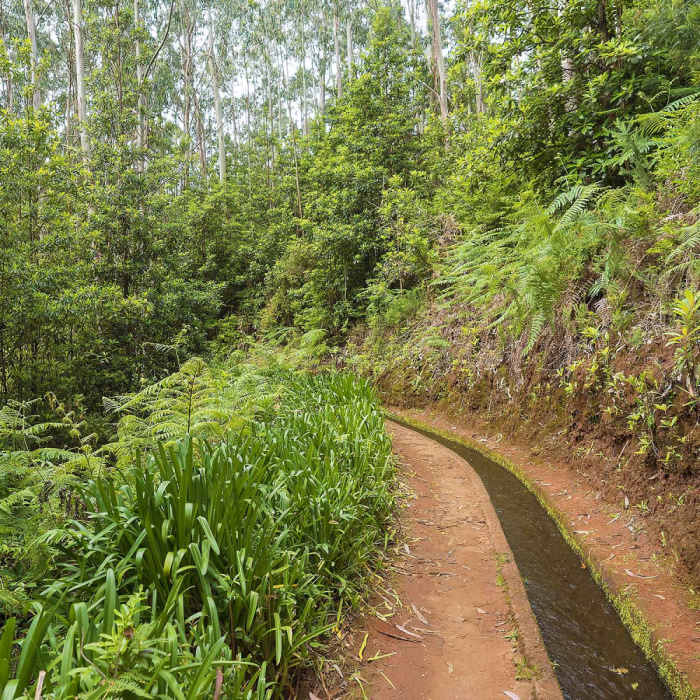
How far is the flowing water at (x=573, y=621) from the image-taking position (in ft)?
7.48

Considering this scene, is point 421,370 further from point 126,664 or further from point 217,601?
point 126,664

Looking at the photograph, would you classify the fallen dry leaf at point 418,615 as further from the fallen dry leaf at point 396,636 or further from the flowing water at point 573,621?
the flowing water at point 573,621

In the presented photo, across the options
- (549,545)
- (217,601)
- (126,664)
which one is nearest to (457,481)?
(549,545)

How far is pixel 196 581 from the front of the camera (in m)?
2.10

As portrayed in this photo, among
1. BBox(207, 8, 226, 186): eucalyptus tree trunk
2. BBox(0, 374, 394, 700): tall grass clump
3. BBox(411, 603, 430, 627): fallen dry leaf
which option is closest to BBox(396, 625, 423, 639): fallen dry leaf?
BBox(411, 603, 430, 627): fallen dry leaf

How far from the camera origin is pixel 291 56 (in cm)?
3006

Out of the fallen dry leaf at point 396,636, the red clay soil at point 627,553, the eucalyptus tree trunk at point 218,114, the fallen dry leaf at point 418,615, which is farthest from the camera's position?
the eucalyptus tree trunk at point 218,114

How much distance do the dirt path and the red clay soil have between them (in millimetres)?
639

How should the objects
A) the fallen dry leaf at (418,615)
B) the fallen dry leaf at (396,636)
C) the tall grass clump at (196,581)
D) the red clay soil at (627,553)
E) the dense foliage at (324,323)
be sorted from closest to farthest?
the tall grass clump at (196,581) < the dense foliage at (324,323) < the red clay soil at (627,553) < the fallen dry leaf at (396,636) < the fallen dry leaf at (418,615)

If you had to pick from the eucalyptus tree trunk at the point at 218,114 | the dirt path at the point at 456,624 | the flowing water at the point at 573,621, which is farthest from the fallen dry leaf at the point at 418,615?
the eucalyptus tree trunk at the point at 218,114

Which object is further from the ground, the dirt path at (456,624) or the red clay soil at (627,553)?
the red clay soil at (627,553)

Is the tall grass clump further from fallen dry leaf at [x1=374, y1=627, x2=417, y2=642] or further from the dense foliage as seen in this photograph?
fallen dry leaf at [x1=374, y1=627, x2=417, y2=642]

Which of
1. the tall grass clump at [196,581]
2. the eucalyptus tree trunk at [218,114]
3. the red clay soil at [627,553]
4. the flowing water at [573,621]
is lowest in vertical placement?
the flowing water at [573,621]

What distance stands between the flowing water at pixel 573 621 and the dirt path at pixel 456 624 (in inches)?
4.7
